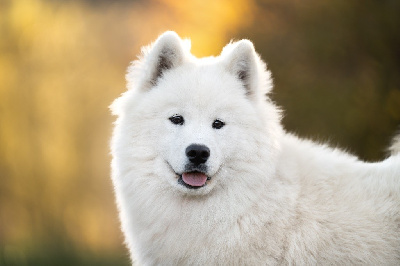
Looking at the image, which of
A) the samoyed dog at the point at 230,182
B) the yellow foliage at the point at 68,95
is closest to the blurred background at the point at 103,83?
the yellow foliage at the point at 68,95

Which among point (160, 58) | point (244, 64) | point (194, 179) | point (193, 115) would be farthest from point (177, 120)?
point (244, 64)

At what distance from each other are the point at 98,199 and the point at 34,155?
2297 millimetres

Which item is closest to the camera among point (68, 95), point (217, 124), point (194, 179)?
point (194, 179)

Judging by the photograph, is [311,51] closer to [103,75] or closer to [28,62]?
[103,75]

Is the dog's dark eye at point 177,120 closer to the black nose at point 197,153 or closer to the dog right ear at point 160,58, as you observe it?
the black nose at point 197,153

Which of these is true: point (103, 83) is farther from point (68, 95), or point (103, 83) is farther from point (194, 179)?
point (194, 179)

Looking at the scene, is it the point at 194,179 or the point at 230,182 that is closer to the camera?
the point at 194,179

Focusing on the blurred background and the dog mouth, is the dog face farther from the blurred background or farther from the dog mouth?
the blurred background

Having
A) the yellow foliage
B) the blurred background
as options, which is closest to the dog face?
the blurred background

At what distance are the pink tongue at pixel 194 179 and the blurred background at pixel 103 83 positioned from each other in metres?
6.01

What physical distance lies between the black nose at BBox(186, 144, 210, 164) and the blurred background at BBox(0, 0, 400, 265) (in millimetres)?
6217

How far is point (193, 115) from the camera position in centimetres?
496

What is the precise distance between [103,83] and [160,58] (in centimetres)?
1135

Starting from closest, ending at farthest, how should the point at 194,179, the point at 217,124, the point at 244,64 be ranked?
the point at 194,179
the point at 217,124
the point at 244,64
